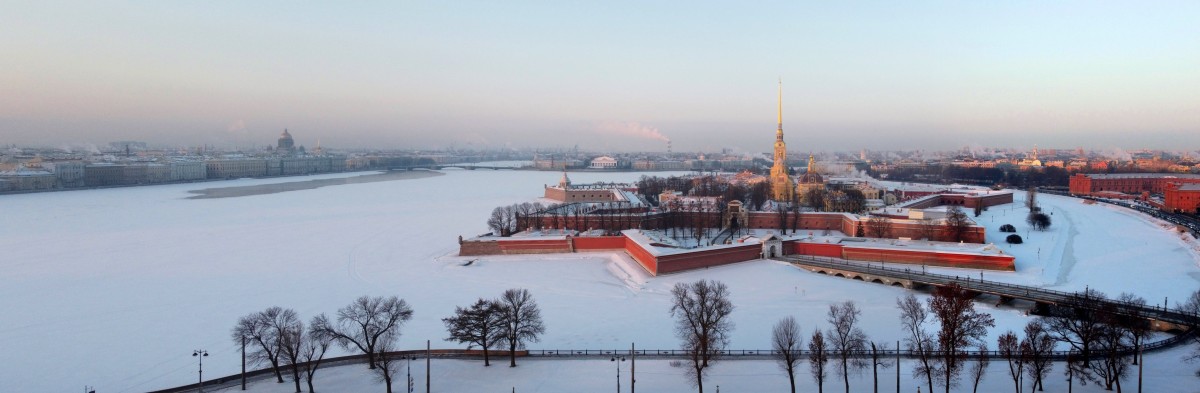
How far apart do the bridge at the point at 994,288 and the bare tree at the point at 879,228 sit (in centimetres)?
454

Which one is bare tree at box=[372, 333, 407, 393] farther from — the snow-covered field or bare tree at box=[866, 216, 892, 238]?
bare tree at box=[866, 216, 892, 238]

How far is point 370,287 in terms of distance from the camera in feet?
52.4

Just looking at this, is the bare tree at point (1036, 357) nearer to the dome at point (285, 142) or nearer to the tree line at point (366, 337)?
the tree line at point (366, 337)

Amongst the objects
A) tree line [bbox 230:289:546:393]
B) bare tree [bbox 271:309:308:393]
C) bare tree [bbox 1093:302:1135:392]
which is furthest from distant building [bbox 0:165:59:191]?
bare tree [bbox 1093:302:1135:392]

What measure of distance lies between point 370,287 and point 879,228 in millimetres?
16144

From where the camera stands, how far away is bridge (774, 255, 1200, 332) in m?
11.2

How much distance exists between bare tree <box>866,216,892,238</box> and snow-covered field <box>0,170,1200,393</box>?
11.3 feet

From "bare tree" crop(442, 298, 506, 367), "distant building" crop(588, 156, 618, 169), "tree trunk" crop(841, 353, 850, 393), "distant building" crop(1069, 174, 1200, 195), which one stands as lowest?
"tree trunk" crop(841, 353, 850, 393)

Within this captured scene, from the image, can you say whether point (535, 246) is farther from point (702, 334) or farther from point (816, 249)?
point (702, 334)

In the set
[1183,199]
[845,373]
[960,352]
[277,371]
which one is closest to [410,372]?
[277,371]

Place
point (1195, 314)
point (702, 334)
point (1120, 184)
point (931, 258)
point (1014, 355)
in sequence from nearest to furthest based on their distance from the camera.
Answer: point (1014, 355)
point (702, 334)
point (1195, 314)
point (931, 258)
point (1120, 184)

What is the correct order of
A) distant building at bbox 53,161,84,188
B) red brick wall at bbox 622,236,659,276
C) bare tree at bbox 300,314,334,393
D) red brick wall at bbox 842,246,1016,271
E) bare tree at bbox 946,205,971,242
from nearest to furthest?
bare tree at bbox 300,314,334,393 → red brick wall at bbox 842,246,1016,271 → red brick wall at bbox 622,236,659,276 → bare tree at bbox 946,205,971,242 → distant building at bbox 53,161,84,188

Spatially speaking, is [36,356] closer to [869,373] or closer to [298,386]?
[298,386]

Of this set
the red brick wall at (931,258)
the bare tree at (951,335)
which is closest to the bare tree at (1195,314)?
the bare tree at (951,335)
